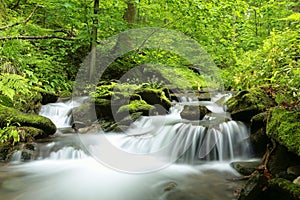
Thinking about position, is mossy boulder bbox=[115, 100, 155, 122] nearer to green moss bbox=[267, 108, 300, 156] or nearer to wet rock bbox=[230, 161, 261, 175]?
wet rock bbox=[230, 161, 261, 175]

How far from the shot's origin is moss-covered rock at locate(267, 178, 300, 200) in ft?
8.42

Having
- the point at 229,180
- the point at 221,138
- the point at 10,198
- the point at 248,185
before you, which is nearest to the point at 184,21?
the point at 221,138

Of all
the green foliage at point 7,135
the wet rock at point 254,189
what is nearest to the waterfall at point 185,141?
the green foliage at point 7,135

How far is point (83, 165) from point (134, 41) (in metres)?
4.76

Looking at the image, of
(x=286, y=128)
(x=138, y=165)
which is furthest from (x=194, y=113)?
(x=286, y=128)

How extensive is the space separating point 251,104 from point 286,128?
2237 mm

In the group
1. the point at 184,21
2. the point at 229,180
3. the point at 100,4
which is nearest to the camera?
the point at 229,180

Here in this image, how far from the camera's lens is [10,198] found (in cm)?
338

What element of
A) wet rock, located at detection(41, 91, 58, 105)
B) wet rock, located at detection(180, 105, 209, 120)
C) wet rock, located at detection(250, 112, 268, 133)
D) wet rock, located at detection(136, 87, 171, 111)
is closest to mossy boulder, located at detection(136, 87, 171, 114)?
wet rock, located at detection(136, 87, 171, 111)

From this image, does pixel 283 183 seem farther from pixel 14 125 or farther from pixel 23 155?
pixel 14 125

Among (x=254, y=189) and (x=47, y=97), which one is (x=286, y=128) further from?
(x=47, y=97)

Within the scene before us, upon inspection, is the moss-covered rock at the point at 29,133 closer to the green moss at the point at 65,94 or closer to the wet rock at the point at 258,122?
the green moss at the point at 65,94

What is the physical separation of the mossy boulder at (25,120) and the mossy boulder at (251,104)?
4.42 m

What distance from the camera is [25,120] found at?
5551 mm
